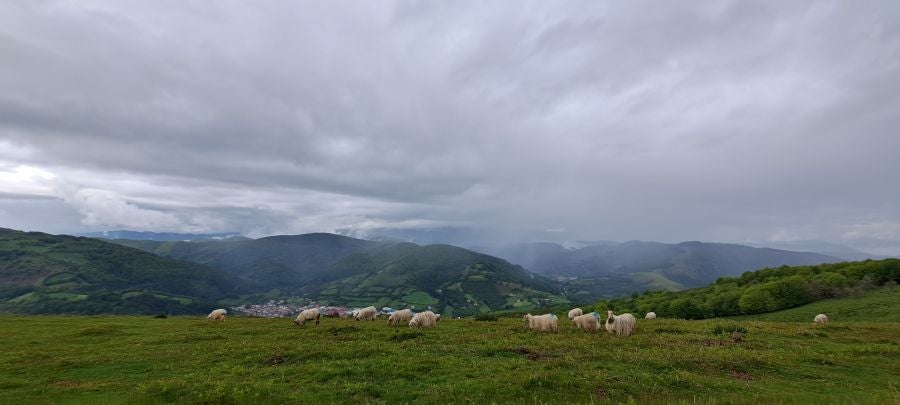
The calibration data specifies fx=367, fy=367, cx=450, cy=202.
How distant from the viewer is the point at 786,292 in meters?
54.2

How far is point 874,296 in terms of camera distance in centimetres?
4588

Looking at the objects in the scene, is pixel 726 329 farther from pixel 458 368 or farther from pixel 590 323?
pixel 458 368

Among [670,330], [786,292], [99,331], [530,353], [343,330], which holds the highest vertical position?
[530,353]

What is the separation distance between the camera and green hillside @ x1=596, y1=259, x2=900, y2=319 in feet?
172

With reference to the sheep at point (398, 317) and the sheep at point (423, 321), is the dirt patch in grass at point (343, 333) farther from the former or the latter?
the sheep at point (398, 317)

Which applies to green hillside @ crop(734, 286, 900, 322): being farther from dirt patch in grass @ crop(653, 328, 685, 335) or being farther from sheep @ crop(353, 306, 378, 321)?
sheep @ crop(353, 306, 378, 321)

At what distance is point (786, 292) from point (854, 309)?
512 inches

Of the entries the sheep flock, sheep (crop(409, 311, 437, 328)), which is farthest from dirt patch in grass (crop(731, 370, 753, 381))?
sheep (crop(409, 311, 437, 328))

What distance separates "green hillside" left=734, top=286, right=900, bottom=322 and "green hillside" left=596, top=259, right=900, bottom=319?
8.54 feet

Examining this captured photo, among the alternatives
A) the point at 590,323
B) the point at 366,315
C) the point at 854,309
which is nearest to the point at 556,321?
the point at 590,323

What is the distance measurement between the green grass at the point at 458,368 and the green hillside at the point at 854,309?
16.2 metres

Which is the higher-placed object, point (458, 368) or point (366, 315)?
point (458, 368)

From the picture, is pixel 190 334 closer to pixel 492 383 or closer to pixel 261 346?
pixel 261 346

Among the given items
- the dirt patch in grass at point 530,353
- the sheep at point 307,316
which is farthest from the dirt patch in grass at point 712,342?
the sheep at point 307,316
